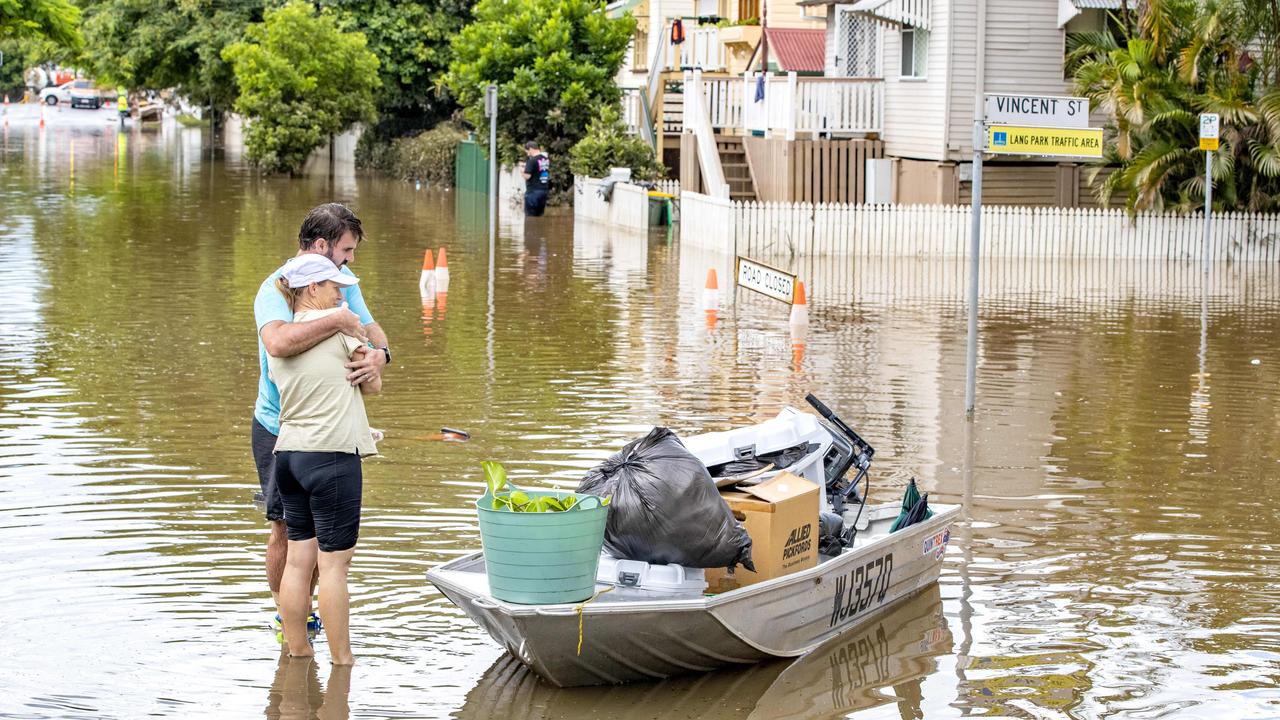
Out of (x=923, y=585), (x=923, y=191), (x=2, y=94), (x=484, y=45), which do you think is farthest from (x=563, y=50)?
(x=2, y=94)

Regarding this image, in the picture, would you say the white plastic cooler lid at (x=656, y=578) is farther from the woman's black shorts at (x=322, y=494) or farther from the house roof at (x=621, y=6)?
the house roof at (x=621, y=6)

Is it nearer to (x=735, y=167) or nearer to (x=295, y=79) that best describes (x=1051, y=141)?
(x=735, y=167)

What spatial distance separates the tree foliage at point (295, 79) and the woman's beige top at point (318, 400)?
4067 cm

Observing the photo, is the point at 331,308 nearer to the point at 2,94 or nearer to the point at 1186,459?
the point at 1186,459

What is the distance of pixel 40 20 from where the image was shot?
27578 mm

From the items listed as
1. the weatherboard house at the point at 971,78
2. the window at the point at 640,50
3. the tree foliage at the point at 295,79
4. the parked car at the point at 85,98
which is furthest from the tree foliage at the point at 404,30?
the parked car at the point at 85,98

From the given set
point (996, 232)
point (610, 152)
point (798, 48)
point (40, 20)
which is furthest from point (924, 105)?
point (40, 20)

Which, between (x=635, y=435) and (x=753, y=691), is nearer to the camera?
(x=753, y=691)

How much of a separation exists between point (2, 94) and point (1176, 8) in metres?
110

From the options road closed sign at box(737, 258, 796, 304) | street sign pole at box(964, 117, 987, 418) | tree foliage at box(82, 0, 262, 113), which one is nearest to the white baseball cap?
street sign pole at box(964, 117, 987, 418)

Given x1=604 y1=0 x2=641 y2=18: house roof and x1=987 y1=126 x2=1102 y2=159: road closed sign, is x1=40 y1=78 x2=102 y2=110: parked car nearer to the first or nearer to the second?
x1=604 y1=0 x2=641 y2=18: house roof

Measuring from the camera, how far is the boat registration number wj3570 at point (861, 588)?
26.6 feet

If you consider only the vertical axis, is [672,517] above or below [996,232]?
below

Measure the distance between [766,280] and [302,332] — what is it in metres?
13.3
